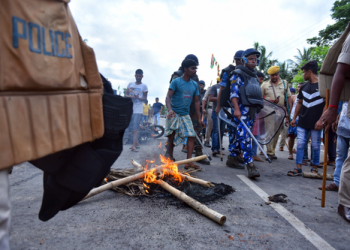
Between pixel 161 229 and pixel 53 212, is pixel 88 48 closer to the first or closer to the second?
pixel 53 212

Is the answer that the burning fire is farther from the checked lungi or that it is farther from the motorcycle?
the motorcycle

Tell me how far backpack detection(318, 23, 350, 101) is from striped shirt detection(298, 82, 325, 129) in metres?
1.94

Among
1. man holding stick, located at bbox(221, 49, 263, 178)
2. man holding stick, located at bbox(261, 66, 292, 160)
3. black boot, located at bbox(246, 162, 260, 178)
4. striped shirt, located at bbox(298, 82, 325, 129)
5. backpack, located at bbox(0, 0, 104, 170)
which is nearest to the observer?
backpack, located at bbox(0, 0, 104, 170)

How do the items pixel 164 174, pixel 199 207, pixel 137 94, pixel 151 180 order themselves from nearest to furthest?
1. pixel 199 207
2. pixel 151 180
3. pixel 164 174
4. pixel 137 94

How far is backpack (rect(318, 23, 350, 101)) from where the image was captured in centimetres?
263

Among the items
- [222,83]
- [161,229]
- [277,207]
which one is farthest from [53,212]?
[222,83]

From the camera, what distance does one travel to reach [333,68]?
277 cm

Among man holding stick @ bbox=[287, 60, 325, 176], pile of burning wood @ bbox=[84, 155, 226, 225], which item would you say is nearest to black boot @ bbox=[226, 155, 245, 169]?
man holding stick @ bbox=[287, 60, 325, 176]

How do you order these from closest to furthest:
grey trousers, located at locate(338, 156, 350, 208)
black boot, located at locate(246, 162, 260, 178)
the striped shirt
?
grey trousers, located at locate(338, 156, 350, 208) → black boot, located at locate(246, 162, 260, 178) → the striped shirt

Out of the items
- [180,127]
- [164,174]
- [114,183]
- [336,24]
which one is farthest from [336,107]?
[336,24]

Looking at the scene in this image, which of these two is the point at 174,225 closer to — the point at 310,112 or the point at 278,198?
the point at 278,198

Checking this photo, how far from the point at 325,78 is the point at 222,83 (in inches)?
89.8

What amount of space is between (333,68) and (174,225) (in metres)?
2.49

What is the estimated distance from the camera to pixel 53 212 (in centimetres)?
133
